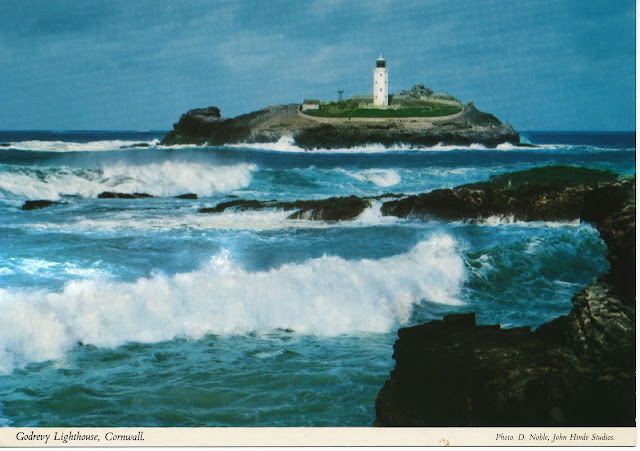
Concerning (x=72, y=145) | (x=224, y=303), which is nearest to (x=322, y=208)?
(x=224, y=303)

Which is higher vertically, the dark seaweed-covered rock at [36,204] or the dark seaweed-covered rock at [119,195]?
the dark seaweed-covered rock at [119,195]

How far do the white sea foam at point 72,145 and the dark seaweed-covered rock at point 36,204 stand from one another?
37 centimetres

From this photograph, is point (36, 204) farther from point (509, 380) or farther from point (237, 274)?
point (509, 380)

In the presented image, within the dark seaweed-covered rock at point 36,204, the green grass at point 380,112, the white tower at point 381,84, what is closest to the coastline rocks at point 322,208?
the green grass at point 380,112

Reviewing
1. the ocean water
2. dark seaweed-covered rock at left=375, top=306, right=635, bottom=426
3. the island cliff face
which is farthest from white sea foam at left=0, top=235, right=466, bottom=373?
the island cliff face

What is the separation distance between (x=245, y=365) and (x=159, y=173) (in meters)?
2.21

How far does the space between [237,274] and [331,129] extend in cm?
157

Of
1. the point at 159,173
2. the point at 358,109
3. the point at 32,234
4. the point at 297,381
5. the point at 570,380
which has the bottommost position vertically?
the point at 297,381

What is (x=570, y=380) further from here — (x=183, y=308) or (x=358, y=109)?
(x=358, y=109)

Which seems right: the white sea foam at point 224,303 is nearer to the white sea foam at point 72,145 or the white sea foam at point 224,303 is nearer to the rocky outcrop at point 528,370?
the rocky outcrop at point 528,370

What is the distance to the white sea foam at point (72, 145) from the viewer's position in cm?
409

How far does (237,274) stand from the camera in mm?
3662

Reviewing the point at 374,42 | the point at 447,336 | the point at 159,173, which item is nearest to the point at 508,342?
the point at 447,336

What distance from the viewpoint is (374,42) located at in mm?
3555
